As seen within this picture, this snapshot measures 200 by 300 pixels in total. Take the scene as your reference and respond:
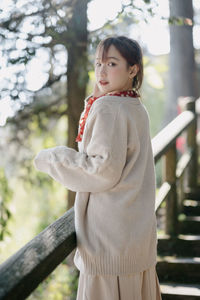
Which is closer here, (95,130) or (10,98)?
(95,130)

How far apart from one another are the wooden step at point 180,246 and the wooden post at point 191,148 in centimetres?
119

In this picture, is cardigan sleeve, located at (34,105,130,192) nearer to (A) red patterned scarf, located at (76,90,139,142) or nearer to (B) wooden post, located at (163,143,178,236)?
(A) red patterned scarf, located at (76,90,139,142)

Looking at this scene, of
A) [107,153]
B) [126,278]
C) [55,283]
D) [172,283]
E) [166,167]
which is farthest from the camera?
[55,283]

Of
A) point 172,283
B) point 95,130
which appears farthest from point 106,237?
point 172,283

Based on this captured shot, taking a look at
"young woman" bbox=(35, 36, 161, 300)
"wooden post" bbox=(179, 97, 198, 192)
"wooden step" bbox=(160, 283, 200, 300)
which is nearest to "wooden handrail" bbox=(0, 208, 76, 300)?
"young woman" bbox=(35, 36, 161, 300)

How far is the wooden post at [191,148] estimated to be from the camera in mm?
4891

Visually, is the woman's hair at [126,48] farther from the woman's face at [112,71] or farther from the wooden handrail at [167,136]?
the wooden handrail at [167,136]

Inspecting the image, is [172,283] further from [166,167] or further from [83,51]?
[83,51]

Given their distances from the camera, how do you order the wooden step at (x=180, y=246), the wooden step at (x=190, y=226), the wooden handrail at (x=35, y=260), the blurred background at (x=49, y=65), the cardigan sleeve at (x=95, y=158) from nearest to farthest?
the wooden handrail at (x=35, y=260), the cardigan sleeve at (x=95, y=158), the blurred background at (x=49, y=65), the wooden step at (x=180, y=246), the wooden step at (x=190, y=226)

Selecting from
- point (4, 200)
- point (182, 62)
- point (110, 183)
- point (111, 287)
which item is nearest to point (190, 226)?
point (4, 200)

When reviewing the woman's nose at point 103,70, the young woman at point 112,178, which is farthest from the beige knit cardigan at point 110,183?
the woman's nose at point 103,70

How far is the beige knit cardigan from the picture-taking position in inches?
60.6

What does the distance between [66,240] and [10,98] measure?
80.7 inches

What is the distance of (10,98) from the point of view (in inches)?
136
